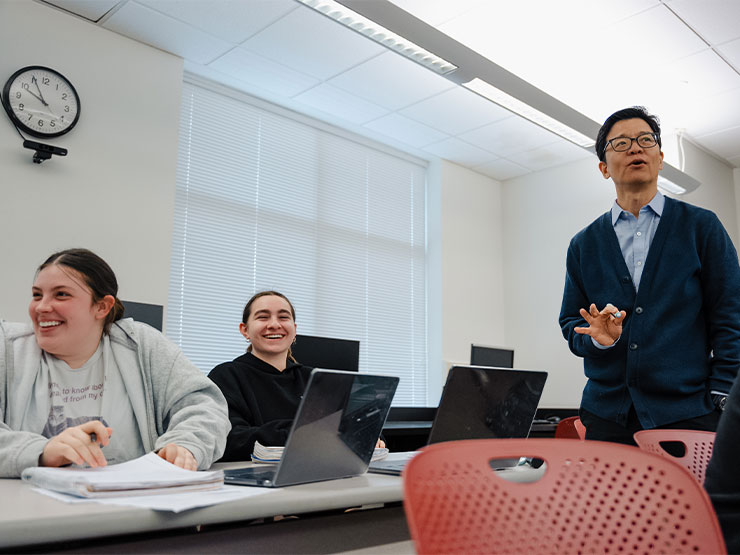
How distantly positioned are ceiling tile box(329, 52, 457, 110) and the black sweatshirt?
6.91ft

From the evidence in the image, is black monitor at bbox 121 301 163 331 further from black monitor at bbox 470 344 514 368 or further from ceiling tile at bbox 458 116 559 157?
ceiling tile at bbox 458 116 559 157

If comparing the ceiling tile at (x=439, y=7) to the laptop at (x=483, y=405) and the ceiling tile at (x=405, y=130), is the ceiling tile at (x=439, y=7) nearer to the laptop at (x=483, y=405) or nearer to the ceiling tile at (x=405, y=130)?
the ceiling tile at (x=405, y=130)

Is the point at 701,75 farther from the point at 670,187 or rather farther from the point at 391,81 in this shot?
the point at 391,81

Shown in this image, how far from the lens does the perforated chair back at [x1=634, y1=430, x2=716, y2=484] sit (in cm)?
132

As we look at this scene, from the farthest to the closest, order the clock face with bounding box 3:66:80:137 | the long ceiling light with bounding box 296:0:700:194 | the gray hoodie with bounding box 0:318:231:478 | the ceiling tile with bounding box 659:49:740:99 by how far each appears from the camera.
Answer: the ceiling tile with bounding box 659:49:740:99
the clock face with bounding box 3:66:80:137
the long ceiling light with bounding box 296:0:700:194
the gray hoodie with bounding box 0:318:231:478

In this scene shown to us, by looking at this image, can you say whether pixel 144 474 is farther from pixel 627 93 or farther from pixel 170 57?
pixel 627 93

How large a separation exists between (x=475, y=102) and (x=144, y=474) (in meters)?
3.72

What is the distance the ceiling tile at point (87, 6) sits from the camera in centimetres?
324

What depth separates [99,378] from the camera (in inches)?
59.4

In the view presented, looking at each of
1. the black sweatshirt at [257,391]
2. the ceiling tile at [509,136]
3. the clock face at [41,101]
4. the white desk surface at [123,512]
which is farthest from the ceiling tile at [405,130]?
the white desk surface at [123,512]

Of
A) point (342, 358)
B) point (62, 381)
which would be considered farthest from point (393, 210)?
point (62, 381)

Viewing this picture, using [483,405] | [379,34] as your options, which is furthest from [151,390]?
[379,34]

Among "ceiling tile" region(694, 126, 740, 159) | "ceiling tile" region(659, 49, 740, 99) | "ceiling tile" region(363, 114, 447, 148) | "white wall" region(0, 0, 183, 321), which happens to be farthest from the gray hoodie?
"ceiling tile" region(694, 126, 740, 159)

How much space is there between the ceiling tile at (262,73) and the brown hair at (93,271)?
2.49 metres
